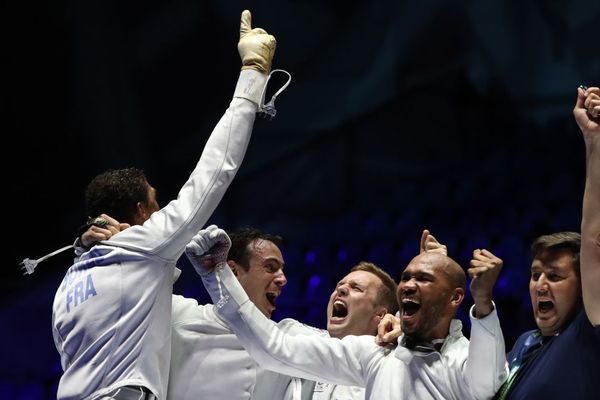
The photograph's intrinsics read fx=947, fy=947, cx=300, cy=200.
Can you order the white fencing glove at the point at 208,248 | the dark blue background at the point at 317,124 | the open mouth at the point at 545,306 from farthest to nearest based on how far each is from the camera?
the dark blue background at the point at 317,124, the white fencing glove at the point at 208,248, the open mouth at the point at 545,306

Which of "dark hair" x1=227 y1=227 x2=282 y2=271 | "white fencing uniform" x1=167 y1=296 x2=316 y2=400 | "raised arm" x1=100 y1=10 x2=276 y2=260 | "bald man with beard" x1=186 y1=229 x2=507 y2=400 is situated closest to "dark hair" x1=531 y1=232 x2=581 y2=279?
"bald man with beard" x1=186 y1=229 x2=507 y2=400

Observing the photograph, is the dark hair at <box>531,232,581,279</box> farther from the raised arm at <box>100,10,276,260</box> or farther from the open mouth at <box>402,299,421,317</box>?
the raised arm at <box>100,10,276,260</box>

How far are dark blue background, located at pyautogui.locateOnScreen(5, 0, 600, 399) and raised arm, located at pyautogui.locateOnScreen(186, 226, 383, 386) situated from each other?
2.91 meters

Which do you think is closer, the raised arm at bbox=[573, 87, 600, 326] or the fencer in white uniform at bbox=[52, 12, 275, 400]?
the raised arm at bbox=[573, 87, 600, 326]

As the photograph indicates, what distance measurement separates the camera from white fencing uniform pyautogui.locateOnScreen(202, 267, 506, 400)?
8.55ft

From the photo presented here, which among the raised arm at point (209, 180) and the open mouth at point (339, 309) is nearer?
the raised arm at point (209, 180)

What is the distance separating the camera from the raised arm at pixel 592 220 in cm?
237

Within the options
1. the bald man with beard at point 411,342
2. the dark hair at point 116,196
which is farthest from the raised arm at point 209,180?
the dark hair at point 116,196

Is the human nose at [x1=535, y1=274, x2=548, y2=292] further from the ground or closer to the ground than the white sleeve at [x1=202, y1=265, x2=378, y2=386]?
further from the ground

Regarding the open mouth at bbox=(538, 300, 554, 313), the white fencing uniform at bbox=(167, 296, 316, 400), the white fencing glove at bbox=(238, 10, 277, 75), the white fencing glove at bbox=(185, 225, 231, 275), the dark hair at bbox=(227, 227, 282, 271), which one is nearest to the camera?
the open mouth at bbox=(538, 300, 554, 313)

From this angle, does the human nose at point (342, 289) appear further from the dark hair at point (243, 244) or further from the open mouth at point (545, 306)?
the open mouth at point (545, 306)

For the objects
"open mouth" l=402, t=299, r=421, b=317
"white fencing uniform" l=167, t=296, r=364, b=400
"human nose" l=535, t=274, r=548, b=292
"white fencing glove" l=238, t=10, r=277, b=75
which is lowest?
"white fencing uniform" l=167, t=296, r=364, b=400

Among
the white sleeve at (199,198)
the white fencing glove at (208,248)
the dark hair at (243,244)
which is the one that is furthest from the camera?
the dark hair at (243,244)

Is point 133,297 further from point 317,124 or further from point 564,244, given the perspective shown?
point 317,124
